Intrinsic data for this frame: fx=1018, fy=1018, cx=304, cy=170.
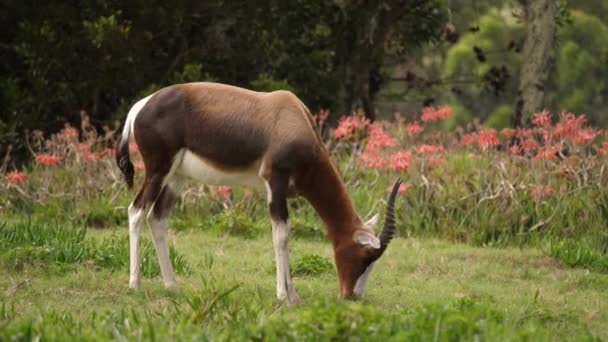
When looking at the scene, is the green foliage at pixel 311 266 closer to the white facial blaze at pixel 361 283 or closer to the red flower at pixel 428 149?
the white facial blaze at pixel 361 283

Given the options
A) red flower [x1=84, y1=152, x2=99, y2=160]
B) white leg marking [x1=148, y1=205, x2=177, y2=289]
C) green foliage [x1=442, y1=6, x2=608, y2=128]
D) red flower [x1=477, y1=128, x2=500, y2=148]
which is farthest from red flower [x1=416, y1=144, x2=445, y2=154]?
green foliage [x1=442, y1=6, x2=608, y2=128]

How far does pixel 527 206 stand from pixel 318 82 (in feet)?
20.6

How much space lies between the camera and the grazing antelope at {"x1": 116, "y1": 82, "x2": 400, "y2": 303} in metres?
7.56

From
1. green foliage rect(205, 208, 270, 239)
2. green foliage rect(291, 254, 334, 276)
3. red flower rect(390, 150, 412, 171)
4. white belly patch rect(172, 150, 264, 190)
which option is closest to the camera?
white belly patch rect(172, 150, 264, 190)

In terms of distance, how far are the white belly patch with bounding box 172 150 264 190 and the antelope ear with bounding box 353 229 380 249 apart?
83 centimetres

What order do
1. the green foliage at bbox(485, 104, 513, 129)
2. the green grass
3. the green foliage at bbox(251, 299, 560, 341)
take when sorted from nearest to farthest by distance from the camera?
the green foliage at bbox(251, 299, 560, 341) < the green grass < the green foliage at bbox(485, 104, 513, 129)

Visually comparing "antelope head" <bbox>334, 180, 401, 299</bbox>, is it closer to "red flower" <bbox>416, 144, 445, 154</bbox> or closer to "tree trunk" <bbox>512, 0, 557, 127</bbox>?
"red flower" <bbox>416, 144, 445, 154</bbox>

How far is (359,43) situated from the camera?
17125 millimetres

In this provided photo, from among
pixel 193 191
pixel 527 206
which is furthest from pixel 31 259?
pixel 527 206

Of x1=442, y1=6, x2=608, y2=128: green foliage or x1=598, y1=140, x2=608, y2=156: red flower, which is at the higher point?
x1=598, y1=140, x2=608, y2=156: red flower

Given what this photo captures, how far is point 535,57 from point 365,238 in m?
9.22

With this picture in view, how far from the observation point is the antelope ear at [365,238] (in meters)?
7.52

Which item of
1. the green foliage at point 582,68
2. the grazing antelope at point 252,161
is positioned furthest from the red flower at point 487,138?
Answer: the green foliage at point 582,68

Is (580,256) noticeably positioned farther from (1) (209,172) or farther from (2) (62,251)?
(2) (62,251)
